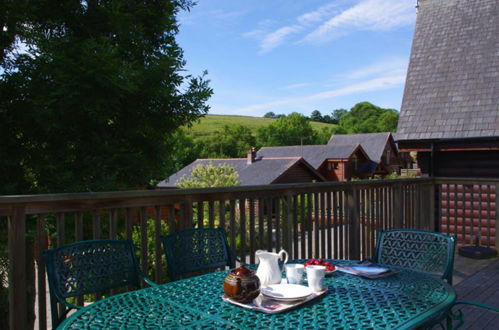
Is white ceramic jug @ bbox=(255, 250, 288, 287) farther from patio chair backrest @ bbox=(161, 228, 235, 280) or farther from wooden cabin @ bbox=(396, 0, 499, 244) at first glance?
wooden cabin @ bbox=(396, 0, 499, 244)

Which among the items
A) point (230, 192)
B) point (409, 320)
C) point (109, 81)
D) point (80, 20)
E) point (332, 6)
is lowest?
point (409, 320)

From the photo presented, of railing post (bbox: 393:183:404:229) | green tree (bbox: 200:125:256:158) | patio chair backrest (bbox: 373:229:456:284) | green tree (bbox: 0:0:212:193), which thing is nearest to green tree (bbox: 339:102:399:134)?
green tree (bbox: 200:125:256:158)

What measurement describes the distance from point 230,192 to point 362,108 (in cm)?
7967

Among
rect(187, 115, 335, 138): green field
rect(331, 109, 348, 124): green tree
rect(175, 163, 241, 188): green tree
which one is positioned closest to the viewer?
rect(175, 163, 241, 188): green tree

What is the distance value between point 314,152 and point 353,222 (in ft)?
108

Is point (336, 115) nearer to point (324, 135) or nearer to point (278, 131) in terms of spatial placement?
point (324, 135)

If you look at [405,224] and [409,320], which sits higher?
[409,320]

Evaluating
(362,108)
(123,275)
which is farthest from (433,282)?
(362,108)

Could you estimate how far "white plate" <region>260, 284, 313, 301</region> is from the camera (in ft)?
5.44

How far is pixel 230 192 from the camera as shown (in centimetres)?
328

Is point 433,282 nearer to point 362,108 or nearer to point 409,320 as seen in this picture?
point 409,320

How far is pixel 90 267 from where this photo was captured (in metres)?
2.14

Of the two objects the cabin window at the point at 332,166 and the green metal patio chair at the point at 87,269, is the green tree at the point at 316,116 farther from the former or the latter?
the green metal patio chair at the point at 87,269

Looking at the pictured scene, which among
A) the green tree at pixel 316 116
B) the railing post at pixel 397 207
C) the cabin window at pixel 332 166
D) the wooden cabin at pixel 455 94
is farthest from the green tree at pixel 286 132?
the railing post at pixel 397 207
